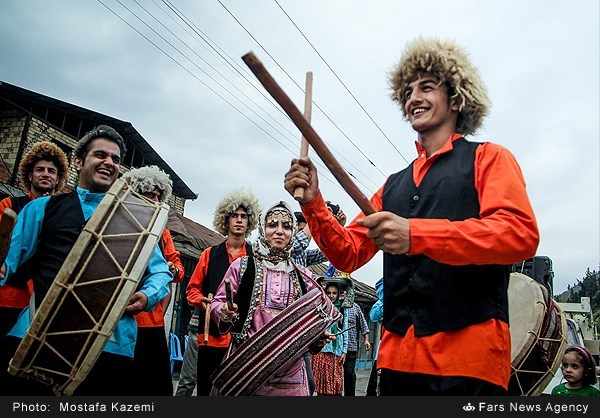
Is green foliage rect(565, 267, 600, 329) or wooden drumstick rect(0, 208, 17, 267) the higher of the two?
green foliage rect(565, 267, 600, 329)

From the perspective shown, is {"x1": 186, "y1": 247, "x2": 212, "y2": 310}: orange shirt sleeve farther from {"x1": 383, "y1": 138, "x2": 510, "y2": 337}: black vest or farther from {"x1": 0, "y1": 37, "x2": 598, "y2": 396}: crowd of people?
{"x1": 383, "y1": 138, "x2": 510, "y2": 337}: black vest

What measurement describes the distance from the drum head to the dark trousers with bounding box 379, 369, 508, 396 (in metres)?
1.84

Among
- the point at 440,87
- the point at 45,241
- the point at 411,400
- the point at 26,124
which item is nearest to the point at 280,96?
A: the point at 440,87

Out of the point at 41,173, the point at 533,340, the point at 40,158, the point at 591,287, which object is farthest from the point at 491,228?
the point at 591,287

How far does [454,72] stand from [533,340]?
91.2 inches

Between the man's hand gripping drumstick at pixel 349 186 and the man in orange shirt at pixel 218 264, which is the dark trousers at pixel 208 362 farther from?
the man's hand gripping drumstick at pixel 349 186

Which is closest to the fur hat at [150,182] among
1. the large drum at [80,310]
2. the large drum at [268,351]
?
the large drum at [268,351]

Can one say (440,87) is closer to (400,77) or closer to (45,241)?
(400,77)

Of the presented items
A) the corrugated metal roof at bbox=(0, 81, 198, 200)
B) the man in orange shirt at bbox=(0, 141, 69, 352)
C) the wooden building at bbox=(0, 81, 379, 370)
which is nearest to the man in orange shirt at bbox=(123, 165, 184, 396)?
the man in orange shirt at bbox=(0, 141, 69, 352)

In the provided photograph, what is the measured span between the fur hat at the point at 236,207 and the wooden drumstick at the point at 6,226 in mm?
3484

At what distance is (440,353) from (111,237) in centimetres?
184

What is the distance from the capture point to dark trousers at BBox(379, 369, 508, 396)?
1803mm

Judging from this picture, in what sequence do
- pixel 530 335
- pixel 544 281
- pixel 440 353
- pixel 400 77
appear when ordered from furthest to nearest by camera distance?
pixel 544 281
pixel 530 335
pixel 400 77
pixel 440 353

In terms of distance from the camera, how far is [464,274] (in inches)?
74.4
